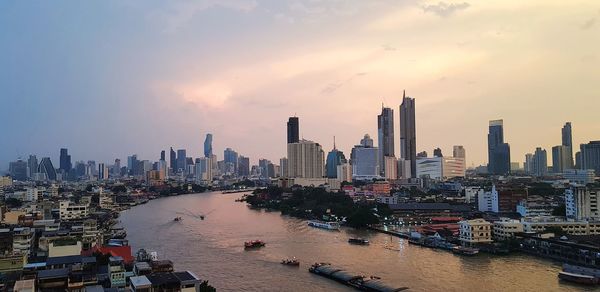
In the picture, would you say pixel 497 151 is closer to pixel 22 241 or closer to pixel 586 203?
pixel 586 203

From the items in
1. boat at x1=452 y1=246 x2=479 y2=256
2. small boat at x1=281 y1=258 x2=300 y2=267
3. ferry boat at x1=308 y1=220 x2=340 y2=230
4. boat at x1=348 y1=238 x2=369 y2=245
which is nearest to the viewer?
small boat at x1=281 y1=258 x2=300 y2=267

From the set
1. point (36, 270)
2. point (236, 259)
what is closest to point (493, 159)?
point (236, 259)

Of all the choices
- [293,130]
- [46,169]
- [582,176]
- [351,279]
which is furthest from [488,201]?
[46,169]

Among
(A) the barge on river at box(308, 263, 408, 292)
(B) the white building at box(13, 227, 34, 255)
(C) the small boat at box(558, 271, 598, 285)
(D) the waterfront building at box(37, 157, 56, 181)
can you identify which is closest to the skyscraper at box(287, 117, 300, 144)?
(D) the waterfront building at box(37, 157, 56, 181)

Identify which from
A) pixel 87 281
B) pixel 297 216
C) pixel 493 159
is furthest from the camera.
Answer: pixel 493 159

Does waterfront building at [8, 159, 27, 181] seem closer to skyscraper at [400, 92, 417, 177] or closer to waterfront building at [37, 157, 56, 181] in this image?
waterfront building at [37, 157, 56, 181]

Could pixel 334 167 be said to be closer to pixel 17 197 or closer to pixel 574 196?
pixel 17 197
